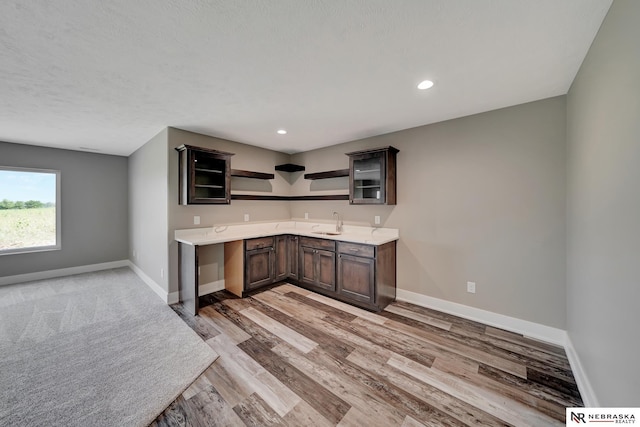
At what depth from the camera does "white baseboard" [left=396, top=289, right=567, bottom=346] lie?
246 cm

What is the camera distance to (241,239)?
11.7ft

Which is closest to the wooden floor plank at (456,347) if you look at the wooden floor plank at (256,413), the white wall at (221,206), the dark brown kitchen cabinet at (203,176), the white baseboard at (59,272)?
the wooden floor plank at (256,413)

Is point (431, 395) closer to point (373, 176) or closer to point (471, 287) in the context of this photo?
point (471, 287)

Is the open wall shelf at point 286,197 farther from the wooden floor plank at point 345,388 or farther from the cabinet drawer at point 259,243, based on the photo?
the wooden floor plank at point 345,388

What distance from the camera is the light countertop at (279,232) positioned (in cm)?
326

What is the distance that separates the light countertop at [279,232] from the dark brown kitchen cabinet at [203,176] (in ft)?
1.64

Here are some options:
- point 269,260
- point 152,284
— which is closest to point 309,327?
point 269,260

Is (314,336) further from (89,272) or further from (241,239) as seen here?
(89,272)

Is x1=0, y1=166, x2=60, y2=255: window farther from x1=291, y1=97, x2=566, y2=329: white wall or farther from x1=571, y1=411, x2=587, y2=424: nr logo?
x1=571, y1=411, x2=587, y2=424: nr logo

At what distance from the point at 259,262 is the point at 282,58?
2.85 meters

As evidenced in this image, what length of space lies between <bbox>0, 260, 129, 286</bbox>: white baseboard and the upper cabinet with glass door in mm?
5372

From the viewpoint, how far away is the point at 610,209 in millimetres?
1418

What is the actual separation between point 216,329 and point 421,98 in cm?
335

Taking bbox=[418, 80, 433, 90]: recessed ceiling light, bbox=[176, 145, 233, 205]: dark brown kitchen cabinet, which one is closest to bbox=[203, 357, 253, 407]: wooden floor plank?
bbox=[176, 145, 233, 205]: dark brown kitchen cabinet
